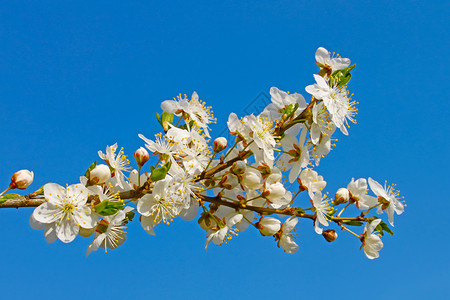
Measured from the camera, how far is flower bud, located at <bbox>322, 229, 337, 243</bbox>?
114 inches

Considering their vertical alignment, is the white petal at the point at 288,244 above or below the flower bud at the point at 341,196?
below

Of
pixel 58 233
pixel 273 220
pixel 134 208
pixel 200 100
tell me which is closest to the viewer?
pixel 58 233

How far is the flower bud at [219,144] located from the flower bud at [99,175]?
68 centimetres

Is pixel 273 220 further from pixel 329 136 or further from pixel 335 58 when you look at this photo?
pixel 335 58

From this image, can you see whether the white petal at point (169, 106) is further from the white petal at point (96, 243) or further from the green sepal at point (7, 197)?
the green sepal at point (7, 197)

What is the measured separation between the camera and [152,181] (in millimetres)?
2527

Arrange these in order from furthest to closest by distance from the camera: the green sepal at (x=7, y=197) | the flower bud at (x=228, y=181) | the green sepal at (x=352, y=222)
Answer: the green sepal at (x=352, y=222), the flower bud at (x=228, y=181), the green sepal at (x=7, y=197)

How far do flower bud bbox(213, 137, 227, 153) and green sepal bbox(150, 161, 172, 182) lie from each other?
0.40m

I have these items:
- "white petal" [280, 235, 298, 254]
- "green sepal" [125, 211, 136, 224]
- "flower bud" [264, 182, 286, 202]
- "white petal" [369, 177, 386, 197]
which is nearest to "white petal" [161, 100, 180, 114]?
"green sepal" [125, 211, 136, 224]

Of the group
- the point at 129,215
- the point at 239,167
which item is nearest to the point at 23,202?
the point at 129,215

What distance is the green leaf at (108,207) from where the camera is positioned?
96.1 inches

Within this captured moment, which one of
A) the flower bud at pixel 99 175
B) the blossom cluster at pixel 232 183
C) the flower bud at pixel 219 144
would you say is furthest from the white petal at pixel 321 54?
the flower bud at pixel 99 175

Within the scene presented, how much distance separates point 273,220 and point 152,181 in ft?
2.95

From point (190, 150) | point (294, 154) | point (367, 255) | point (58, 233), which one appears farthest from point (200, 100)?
point (367, 255)
